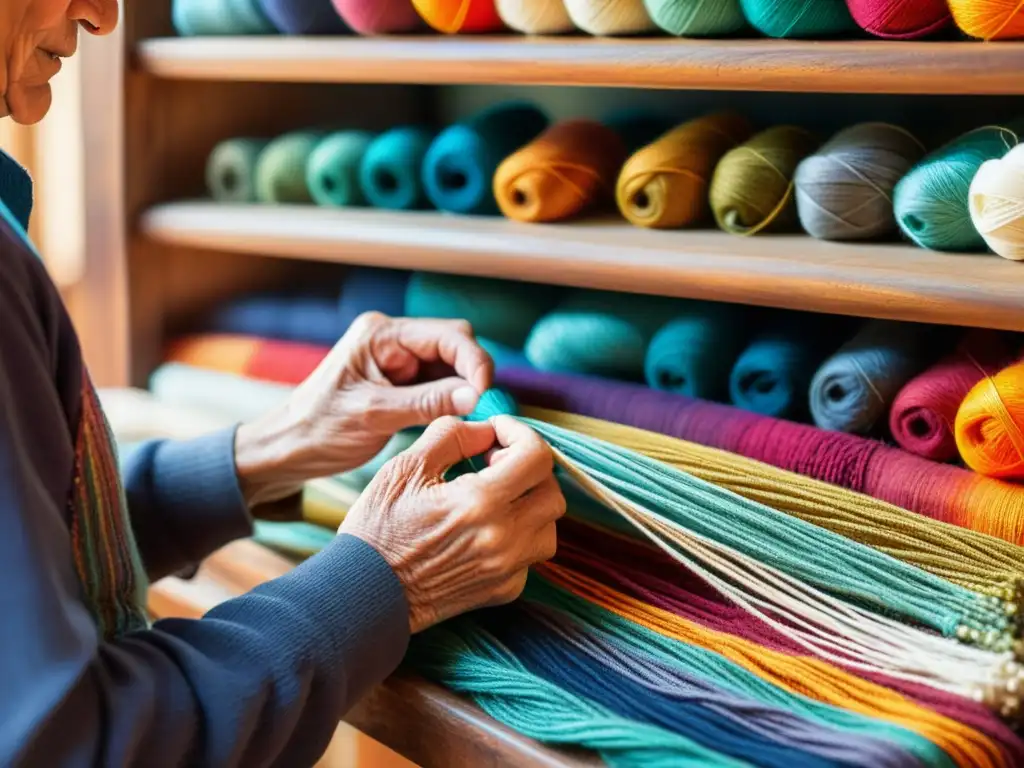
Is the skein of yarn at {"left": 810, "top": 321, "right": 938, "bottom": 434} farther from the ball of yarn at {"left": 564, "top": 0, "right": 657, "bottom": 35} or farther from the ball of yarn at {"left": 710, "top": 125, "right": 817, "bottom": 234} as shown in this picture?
the ball of yarn at {"left": 564, "top": 0, "right": 657, "bottom": 35}

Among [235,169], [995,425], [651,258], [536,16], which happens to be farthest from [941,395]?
[235,169]

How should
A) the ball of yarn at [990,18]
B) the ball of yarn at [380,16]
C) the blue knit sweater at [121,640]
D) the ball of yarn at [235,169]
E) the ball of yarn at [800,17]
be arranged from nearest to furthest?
1. the blue knit sweater at [121,640]
2. the ball of yarn at [990,18]
3. the ball of yarn at [800,17]
4. the ball of yarn at [380,16]
5. the ball of yarn at [235,169]

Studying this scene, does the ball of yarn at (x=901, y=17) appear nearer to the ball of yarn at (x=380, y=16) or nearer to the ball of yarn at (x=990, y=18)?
the ball of yarn at (x=990, y=18)

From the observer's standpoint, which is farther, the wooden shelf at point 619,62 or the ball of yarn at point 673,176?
the ball of yarn at point 673,176

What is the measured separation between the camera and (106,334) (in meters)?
1.44

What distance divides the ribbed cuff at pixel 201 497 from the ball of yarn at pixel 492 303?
267mm

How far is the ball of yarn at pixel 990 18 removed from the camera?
32.6 inches

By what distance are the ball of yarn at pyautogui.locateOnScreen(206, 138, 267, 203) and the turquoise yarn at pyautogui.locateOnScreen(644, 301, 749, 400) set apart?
564 millimetres

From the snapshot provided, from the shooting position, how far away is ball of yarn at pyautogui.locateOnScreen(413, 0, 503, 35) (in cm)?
110

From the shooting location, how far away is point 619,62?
0.99 metres

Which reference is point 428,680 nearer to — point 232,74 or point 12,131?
point 232,74

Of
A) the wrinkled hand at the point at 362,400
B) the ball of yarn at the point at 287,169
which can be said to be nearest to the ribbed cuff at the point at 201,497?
the wrinkled hand at the point at 362,400

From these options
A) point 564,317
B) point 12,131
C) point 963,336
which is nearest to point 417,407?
point 564,317

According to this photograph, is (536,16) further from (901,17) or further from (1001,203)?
(1001,203)
